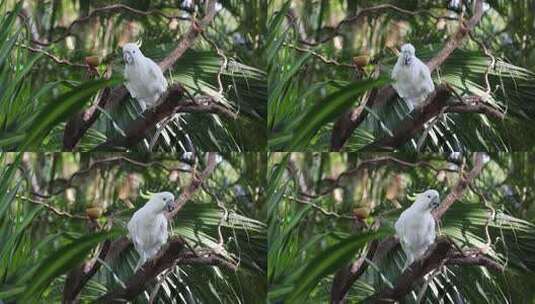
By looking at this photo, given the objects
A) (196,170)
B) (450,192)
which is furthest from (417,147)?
(196,170)

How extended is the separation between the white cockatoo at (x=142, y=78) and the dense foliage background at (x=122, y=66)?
0.11 ft

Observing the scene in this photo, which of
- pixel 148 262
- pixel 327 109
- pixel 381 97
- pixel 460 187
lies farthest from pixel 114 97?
pixel 460 187

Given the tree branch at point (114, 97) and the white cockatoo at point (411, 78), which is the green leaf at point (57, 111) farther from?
the white cockatoo at point (411, 78)

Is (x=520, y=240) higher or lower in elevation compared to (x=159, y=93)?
lower

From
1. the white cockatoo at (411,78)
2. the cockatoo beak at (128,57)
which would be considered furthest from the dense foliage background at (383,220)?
the cockatoo beak at (128,57)

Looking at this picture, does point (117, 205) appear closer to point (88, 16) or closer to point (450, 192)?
point (88, 16)

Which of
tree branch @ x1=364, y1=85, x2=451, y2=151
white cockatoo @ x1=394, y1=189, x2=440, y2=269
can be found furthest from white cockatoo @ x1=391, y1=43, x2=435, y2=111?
white cockatoo @ x1=394, y1=189, x2=440, y2=269

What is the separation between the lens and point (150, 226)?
9.25 feet

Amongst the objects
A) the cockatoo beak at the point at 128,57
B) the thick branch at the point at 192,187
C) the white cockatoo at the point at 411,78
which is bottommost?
the thick branch at the point at 192,187

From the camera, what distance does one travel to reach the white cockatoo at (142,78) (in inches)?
111

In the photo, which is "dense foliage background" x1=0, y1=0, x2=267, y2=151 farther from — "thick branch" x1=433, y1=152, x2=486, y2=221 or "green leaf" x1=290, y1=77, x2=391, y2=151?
"thick branch" x1=433, y1=152, x2=486, y2=221

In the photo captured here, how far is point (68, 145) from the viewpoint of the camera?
9.39ft

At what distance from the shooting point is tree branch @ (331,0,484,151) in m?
2.82

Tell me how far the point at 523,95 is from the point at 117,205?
4.40ft
